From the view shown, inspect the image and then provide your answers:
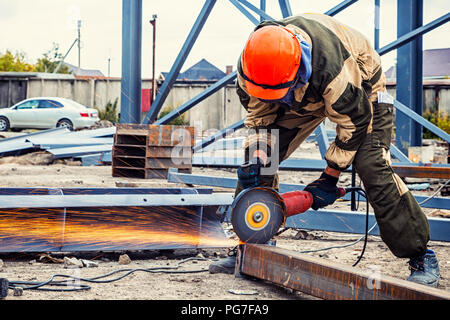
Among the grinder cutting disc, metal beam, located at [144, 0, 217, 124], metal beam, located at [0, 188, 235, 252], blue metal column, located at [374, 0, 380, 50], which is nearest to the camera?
the grinder cutting disc

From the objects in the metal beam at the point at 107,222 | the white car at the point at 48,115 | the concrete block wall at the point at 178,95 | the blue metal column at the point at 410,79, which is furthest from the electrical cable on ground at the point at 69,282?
the concrete block wall at the point at 178,95

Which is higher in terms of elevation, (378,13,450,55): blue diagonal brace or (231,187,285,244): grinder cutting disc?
(378,13,450,55): blue diagonal brace

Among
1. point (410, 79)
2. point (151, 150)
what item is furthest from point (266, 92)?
point (410, 79)

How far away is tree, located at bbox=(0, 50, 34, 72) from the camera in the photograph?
2969 cm

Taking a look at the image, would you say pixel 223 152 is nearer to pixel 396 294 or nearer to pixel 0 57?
pixel 396 294

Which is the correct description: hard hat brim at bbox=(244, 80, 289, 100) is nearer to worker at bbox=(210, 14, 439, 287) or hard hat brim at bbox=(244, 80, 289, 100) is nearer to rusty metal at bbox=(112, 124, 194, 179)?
worker at bbox=(210, 14, 439, 287)

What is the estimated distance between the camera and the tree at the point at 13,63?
97.4 ft

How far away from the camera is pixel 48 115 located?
1647cm

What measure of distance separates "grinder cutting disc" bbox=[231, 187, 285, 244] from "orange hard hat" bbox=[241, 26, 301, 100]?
530 millimetres

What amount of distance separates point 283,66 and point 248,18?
3943 millimetres

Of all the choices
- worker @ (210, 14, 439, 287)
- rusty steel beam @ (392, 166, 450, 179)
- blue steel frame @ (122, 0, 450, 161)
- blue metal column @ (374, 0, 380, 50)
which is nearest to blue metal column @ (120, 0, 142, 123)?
blue steel frame @ (122, 0, 450, 161)

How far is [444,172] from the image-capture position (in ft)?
15.6
